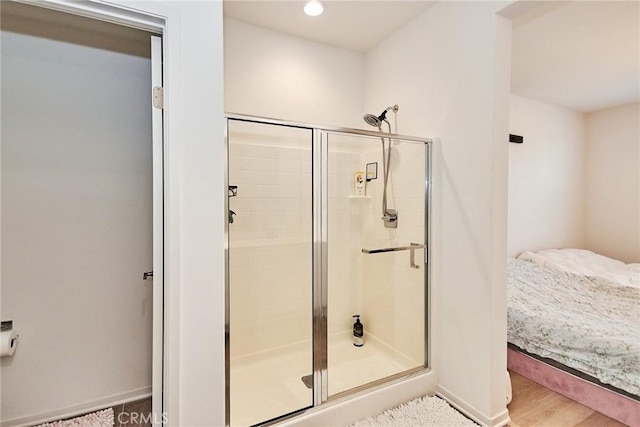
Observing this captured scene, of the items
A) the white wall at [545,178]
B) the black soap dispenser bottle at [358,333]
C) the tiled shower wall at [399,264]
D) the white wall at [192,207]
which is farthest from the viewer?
the white wall at [545,178]

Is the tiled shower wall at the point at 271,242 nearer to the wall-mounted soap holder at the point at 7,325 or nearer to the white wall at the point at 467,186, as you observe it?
the white wall at the point at 467,186

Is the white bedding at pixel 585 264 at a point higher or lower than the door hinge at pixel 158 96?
lower

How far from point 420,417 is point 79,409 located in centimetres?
206

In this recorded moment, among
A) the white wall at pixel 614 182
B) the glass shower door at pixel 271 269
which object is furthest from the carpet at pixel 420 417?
the white wall at pixel 614 182

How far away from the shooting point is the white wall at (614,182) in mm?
3812

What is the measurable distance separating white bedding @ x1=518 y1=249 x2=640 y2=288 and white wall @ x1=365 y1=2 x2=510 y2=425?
6.61ft

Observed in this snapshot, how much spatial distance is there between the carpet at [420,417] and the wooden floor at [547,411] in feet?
1.07

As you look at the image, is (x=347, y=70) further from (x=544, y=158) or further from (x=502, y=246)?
(x=544, y=158)

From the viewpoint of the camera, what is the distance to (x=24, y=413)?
1.76 m

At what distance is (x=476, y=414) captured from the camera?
1814 millimetres

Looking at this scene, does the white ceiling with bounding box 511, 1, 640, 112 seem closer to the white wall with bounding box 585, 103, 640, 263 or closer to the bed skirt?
the white wall with bounding box 585, 103, 640, 263

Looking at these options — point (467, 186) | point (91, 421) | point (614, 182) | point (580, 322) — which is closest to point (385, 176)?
point (467, 186)

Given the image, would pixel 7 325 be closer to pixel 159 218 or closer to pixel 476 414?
pixel 159 218

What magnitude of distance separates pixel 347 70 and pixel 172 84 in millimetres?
1856
